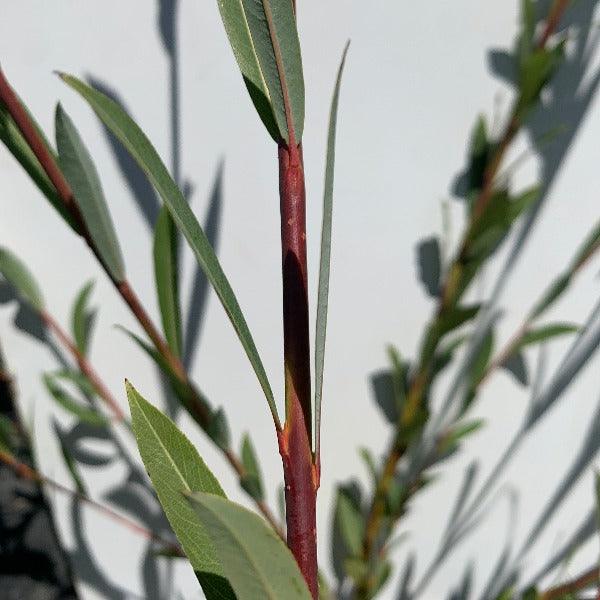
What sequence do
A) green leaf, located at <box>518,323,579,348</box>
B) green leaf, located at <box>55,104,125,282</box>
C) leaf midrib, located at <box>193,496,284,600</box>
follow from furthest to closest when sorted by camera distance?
green leaf, located at <box>518,323,579,348</box> → green leaf, located at <box>55,104,125,282</box> → leaf midrib, located at <box>193,496,284,600</box>

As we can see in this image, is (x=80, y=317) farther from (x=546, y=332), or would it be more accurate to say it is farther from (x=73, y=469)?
(x=546, y=332)

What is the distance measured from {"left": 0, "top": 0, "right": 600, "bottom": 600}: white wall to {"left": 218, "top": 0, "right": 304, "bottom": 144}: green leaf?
0.16 meters

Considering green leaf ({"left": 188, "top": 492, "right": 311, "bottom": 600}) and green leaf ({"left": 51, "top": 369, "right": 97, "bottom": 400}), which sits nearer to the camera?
green leaf ({"left": 188, "top": 492, "right": 311, "bottom": 600})

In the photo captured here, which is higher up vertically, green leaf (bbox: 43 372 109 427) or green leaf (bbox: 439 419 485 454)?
green leaf (bbox: 43 372 109 427)

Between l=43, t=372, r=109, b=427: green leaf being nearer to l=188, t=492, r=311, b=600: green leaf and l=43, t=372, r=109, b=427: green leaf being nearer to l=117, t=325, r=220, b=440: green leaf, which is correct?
l=117, t=325, r=220, b=440: green leaf

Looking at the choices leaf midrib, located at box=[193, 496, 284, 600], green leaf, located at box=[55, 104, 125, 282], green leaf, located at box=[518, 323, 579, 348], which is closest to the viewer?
leaf midrib, located at box=[193, 496, 284, 600]

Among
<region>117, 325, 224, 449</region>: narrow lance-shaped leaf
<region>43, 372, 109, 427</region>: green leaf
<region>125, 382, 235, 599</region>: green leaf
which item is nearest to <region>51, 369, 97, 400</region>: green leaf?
<region>43, 372, 109, 427</region>: green leaf

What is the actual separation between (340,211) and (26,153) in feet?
0.49

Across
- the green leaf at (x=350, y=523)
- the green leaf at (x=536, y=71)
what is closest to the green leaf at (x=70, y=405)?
the green leaf at (x=350, y=523)

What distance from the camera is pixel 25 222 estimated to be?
37 cm

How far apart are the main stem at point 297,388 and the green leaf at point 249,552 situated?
0.06 feet

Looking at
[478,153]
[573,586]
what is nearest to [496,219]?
[478,153]

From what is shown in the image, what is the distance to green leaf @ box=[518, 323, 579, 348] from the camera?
1.10ft

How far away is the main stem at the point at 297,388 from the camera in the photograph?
141 mm
